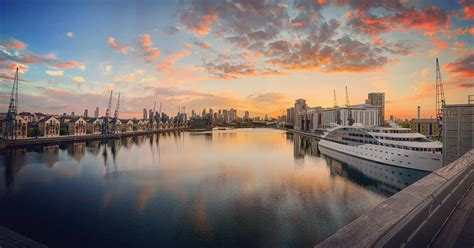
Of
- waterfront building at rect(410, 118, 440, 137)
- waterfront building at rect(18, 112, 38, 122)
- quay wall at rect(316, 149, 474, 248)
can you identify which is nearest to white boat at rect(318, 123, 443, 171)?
quay wall at rect(316, 149, 474, 248)

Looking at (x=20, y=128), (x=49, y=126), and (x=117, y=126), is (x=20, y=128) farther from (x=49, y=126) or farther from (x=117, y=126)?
(x=117, y=126)

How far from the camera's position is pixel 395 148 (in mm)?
23766

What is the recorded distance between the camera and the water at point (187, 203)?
382 inches

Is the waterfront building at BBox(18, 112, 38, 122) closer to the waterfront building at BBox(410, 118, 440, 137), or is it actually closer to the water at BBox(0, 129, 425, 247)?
the water at BBox(0, 129, 425, 247)

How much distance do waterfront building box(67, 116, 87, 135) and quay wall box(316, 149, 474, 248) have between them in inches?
2925

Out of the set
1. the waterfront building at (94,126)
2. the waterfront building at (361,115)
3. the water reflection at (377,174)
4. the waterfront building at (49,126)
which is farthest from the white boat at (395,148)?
the waterfront building at (94,126)

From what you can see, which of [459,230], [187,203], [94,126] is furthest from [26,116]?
[459,230]

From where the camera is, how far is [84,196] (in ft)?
49.1

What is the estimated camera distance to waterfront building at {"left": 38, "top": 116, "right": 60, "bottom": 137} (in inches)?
2009

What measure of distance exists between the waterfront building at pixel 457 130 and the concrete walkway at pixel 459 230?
14334mm

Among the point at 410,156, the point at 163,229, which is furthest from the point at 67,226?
the point at 410,156

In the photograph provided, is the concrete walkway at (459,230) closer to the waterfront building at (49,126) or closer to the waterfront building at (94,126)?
the waterfront building at (49,126)

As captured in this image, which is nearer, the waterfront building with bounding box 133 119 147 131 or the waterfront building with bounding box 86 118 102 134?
the waterfront building with bounding box 86 118 102 134

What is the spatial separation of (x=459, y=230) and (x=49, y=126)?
68187 millimetres
